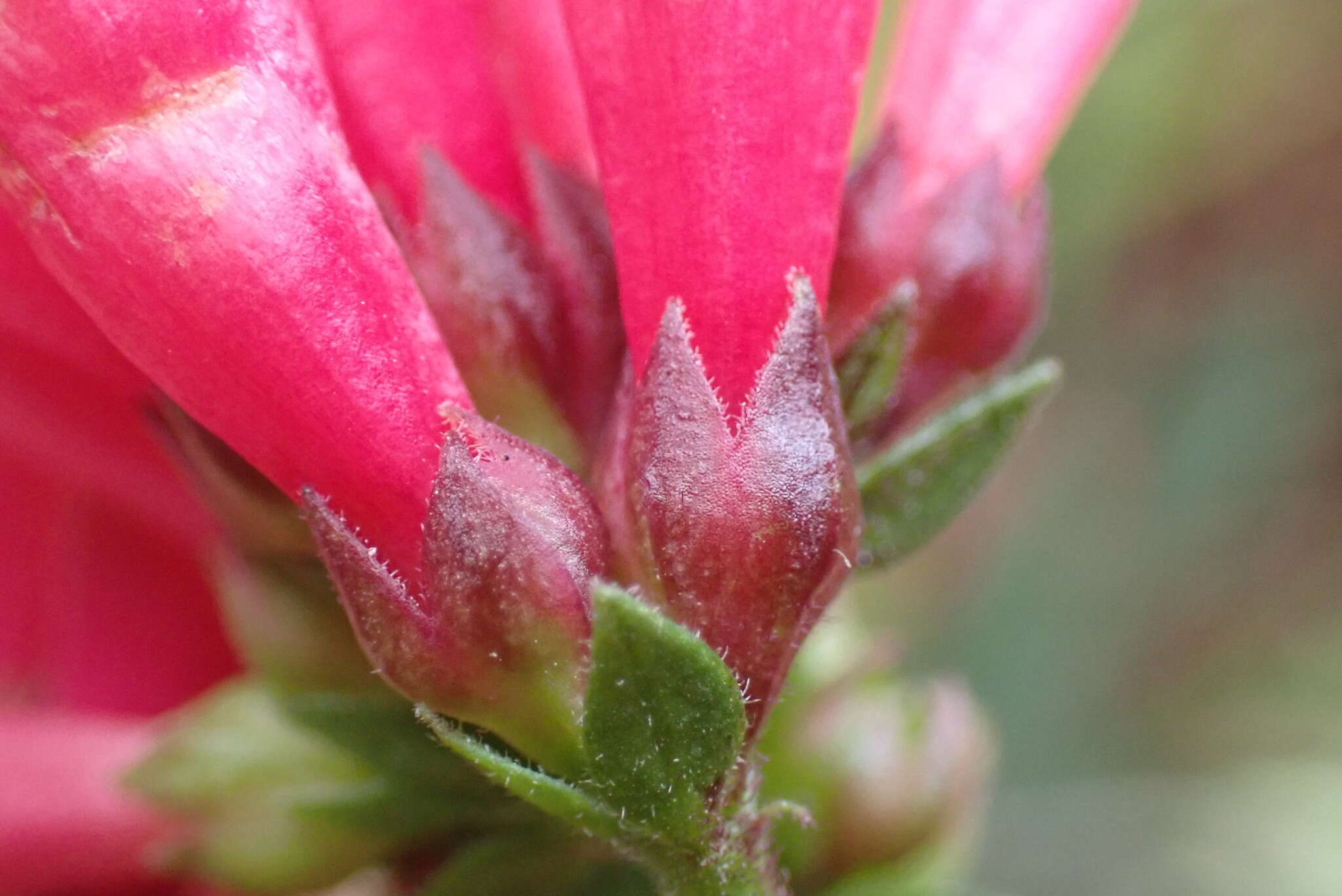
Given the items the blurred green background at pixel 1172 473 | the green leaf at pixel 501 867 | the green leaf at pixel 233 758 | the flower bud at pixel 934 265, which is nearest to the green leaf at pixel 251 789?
the green leaf at pixel 233 758

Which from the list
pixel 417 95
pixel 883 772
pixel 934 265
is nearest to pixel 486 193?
pixel 417 95

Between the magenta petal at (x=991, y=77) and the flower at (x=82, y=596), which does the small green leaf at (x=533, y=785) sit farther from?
the magenta petal at (x=991, y=77)

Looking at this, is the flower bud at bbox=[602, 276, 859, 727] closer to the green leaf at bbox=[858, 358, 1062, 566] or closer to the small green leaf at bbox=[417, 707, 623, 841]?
the small green leaf at bbox=[417, 707, 623, 841]

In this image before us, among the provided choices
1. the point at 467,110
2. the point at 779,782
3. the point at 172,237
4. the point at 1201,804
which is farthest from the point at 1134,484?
the point at 172,237

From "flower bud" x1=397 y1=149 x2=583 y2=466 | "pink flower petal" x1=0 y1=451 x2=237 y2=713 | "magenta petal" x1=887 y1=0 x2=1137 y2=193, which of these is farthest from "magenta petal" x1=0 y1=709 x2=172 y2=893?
"magenta petal" x1=887 y1=0 x2=1137 y2=193

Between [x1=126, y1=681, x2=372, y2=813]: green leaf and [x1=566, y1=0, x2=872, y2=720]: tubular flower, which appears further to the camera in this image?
[x1=126, y1=681, x2=372, y2=813]: green leaf
